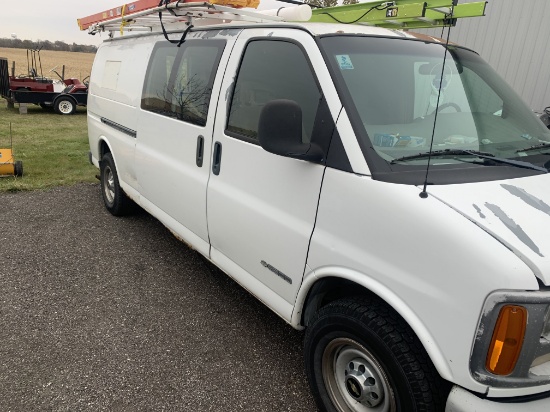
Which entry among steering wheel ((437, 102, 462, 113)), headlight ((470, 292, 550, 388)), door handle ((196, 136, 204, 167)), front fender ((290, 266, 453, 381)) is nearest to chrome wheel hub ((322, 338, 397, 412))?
front fender ((290, 266, 453, 381))

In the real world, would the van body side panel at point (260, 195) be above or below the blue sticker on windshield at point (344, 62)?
below

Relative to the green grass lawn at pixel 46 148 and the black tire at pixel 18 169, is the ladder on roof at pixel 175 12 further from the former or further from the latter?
the black tire at pixel 18 169

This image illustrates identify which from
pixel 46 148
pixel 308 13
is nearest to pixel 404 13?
pixel 308 13

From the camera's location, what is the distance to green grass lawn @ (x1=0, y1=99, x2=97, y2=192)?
22.9 ft

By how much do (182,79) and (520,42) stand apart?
592 centimetres

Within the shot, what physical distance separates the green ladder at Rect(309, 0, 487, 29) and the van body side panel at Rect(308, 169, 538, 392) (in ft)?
5.50

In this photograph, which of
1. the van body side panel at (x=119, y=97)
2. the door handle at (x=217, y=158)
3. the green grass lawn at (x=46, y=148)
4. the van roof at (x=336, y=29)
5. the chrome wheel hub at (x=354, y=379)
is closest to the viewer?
the chrome wheel hub at (x=354, y=379)

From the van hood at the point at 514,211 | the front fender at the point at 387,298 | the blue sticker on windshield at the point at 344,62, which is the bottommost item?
the front fender at the point at 387,298

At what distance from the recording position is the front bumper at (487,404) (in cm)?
167

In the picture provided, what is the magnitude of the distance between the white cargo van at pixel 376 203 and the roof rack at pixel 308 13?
0.52 feet

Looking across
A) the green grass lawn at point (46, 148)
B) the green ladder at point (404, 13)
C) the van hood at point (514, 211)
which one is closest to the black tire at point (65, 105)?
the green grass lawn at point (46, 148)

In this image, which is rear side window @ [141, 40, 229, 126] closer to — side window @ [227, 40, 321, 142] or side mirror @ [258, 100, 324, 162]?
side window @ [227, 40, 321, 142]

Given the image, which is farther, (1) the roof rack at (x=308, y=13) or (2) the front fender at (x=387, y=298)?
(1) the roof rack at (x=308, y=13)

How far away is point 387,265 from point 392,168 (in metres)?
0.44
